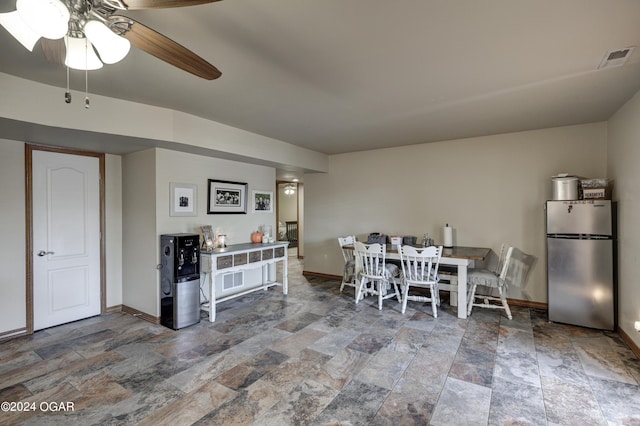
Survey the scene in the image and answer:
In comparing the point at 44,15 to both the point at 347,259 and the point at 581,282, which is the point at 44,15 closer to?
the point at 347,259

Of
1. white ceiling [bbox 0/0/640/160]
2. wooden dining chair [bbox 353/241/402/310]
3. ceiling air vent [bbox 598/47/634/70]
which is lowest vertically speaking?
wooden dining chair [bbox 353/241/402/310]

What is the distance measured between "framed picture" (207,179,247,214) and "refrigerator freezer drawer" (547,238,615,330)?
4.26 meters

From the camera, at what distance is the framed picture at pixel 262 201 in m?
5.25

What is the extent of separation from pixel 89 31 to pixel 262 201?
403 centimetres

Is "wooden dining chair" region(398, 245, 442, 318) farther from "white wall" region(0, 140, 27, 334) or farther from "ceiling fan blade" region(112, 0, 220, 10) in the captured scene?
"white wall" region(0, 140, 27, 334)

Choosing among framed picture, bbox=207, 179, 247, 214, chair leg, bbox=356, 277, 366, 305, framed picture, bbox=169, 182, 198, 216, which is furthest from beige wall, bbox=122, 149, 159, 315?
chair leg, bbox=356, 277, 366, 305

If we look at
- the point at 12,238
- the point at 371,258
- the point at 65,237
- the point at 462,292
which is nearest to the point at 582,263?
the point at 462,292

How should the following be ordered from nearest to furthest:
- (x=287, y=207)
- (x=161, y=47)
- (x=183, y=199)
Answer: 1. (x=161, y=47)
2. (x=183, y=199)
3. (x=287, y=207)

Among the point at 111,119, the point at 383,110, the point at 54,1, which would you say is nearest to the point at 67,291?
the point at 111,119

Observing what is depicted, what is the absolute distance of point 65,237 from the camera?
3879mm

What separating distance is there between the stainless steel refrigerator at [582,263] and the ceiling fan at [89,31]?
4116 mm

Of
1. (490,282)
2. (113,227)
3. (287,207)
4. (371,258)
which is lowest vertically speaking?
(490,282)

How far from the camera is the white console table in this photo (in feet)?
12.7

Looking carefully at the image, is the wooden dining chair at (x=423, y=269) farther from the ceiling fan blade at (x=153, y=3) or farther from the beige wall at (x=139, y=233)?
the ceiling fan blade at (x=153, y=3)
